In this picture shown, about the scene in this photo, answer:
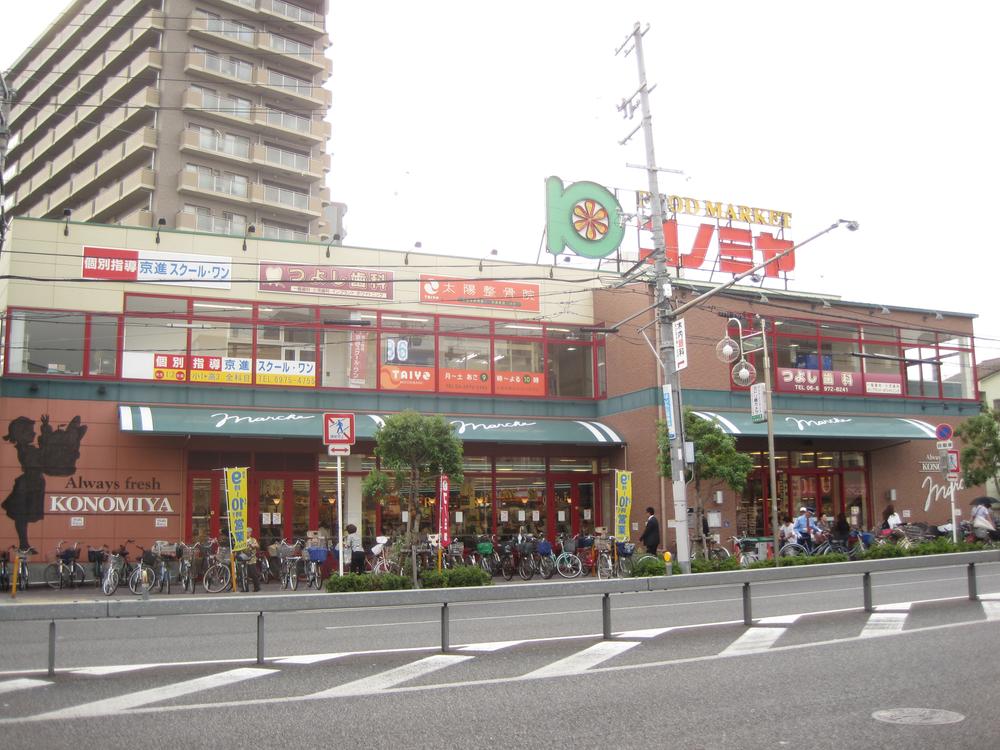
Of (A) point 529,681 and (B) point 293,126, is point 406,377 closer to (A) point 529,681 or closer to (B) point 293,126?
(A) point 529,681

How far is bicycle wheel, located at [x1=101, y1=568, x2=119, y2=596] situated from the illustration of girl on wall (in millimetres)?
3045

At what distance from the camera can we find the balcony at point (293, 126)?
48.9 meters

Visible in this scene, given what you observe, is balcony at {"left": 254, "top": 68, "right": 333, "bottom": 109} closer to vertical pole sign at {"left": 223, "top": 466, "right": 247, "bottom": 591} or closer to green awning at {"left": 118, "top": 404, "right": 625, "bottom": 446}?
green awning at {"left": 118, "top": 404, "right": 625, "bottom": 446}

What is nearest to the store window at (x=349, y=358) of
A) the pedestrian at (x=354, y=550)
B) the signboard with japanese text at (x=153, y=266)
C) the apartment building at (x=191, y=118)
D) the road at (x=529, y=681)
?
the signboard with japanese text at (x=153, y=266)

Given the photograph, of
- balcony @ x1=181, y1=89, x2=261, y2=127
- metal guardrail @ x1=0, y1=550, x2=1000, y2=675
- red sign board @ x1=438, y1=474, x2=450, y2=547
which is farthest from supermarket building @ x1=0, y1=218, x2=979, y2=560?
balcony @ x1=181, y1=89, x2=261, y2=127

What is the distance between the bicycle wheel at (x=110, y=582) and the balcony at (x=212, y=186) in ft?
94.3

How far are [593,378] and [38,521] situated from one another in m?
16.5

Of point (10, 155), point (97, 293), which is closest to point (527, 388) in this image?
point (97, 293)

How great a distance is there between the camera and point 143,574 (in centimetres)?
2114

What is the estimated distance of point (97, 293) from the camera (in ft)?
82.5

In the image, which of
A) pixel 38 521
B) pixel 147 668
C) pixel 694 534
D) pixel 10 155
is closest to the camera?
pixel 147 668

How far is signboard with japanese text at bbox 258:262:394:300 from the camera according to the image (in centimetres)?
2695

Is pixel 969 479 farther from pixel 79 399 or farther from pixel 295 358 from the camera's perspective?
pixel 79 399

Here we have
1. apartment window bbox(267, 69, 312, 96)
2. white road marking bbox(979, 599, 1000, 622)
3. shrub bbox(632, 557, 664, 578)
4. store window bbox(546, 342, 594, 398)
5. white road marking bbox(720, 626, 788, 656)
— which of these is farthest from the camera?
apartment window bbox(267, 69, 312, 96)
